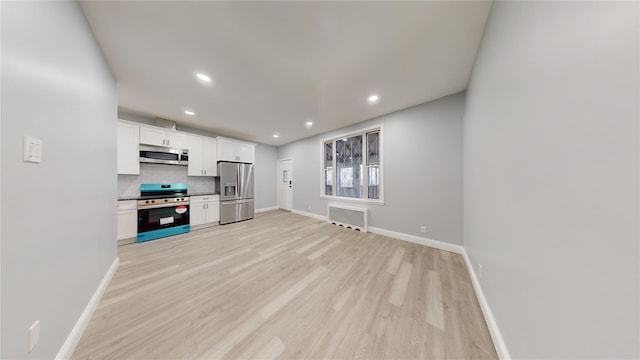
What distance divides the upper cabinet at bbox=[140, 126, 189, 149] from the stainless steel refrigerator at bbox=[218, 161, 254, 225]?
0.87 m

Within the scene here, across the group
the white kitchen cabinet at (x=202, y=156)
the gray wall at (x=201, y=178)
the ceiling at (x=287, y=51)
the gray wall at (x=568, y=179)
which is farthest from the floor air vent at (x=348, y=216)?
the white kitchen cabinet at (x=202, y=156)

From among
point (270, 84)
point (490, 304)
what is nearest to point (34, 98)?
point (270, 84)

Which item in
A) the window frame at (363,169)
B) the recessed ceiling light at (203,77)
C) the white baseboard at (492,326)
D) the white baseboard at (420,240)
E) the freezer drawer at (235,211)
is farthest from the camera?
the freezer drawer at (235,211)

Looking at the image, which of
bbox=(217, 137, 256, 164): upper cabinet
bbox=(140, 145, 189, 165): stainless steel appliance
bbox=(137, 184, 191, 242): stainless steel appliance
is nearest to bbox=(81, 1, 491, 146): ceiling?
bbox=(140, 145, 189, 165): stainless steel appliance

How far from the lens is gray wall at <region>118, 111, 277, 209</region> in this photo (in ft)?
11.4

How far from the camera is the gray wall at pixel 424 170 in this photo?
8.93 ft

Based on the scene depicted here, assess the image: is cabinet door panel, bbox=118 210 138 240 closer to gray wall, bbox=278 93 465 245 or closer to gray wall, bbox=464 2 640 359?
gray wall, bbox=278 93 465 245

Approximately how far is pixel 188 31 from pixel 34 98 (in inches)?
46.9

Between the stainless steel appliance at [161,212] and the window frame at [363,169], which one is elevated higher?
the window frame at [363,169]

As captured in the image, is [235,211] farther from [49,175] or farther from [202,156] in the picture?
[49,175]

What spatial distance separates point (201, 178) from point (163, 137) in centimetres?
123

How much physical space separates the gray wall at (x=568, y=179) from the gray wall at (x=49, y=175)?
218 cm

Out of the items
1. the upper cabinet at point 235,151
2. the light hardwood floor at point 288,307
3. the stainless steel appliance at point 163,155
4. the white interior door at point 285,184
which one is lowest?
the light hardwood floor at point 288,307

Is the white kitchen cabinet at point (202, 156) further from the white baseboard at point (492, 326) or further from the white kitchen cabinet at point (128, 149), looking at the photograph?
the white baseboard at point (492, 326)
